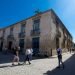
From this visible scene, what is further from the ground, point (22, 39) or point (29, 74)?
point (22, 39)

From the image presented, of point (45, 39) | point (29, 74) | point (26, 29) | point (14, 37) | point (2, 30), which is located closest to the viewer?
point (29, 74)

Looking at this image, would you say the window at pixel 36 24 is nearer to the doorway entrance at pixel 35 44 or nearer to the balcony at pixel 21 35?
the doorway entrance at pixel 35 44

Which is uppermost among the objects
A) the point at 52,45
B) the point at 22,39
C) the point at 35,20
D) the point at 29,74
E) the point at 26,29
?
the point at 35,20

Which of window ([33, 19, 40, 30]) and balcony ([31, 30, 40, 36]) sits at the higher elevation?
window ([33, 19, 40, 30])

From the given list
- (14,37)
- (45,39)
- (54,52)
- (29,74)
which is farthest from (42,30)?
(29,74)

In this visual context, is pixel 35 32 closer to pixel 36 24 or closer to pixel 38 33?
pixel 38 33

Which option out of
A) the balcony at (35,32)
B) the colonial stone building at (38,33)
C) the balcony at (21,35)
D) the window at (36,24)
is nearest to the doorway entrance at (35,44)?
the colonial stone building at (38,33)

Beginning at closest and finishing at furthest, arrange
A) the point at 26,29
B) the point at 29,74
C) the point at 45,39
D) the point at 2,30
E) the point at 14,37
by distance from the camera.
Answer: the point at 29,74 → the point at 45,39 → the point at 26,29 → the point at 14,37 → the point at 2,30

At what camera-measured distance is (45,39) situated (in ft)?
59.7

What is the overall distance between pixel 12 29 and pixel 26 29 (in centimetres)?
503

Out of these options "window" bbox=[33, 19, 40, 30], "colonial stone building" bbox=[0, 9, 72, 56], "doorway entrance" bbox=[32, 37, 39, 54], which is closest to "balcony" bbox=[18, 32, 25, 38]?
"colonial stone building" bbox=[0, 9, 72, 56]

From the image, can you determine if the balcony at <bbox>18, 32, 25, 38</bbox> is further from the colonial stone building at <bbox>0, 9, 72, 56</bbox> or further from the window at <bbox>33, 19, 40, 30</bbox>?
the window at <bbox>33, 19, 40, 30</bbox>

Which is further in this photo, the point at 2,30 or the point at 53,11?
the point at 2,30

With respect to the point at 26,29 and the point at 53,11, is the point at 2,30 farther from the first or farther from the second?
the point at 53,11
